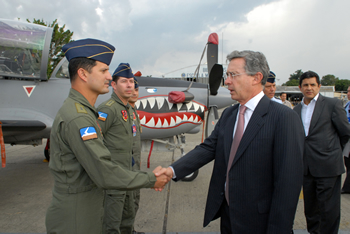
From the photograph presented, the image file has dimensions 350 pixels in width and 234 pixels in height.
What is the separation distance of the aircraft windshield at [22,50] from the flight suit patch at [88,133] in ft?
10.3

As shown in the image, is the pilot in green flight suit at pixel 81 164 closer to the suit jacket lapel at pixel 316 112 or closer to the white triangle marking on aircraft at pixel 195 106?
the suit jacket lapel at pixel 316 112

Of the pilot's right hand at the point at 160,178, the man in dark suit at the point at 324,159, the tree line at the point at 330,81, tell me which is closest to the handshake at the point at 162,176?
the pilot's right hand at the point at 160,178

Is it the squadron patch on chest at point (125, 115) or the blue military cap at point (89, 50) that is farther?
the squadron patch on chest at point (125, 115)

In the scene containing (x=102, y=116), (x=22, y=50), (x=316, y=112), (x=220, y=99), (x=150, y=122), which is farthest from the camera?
(x=220, y=99)

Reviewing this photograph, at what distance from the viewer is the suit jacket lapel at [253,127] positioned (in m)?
1.29

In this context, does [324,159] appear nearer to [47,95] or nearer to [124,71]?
[124,71]

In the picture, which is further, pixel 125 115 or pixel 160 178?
pixel 125 115

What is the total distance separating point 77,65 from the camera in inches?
54.9

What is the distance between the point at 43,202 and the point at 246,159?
355 centimetres

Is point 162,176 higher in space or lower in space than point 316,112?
lower

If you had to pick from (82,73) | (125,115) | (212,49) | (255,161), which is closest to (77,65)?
(82,73)

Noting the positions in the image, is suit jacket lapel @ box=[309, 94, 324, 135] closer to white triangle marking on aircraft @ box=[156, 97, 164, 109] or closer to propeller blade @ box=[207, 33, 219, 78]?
propeller blade @ box=[207, 33, 219, 78]

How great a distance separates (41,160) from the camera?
586 cm

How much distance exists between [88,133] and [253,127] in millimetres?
999
